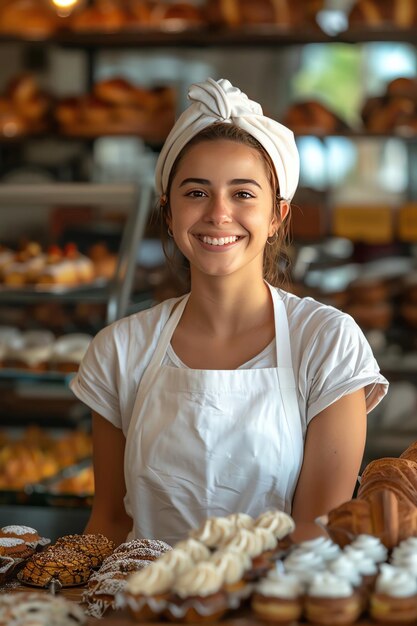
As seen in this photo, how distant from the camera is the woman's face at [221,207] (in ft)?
6.37

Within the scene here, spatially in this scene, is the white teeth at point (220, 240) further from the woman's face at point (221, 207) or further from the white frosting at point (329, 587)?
the white frosting at point (329, 587)

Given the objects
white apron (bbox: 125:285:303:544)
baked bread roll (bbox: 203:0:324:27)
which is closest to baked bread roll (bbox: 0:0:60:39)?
baked bread roll (bbox: 203:0:324:27)

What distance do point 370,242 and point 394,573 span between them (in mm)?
3641

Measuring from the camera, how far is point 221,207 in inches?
76.0

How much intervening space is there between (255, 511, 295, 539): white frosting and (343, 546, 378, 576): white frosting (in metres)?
0.12

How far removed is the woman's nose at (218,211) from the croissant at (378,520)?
2.20 ft

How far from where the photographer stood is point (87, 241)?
402 centimetres

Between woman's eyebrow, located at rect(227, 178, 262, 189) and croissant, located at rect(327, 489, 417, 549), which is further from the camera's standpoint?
woman's eyebrow, located at rect(227, 178, 262, 189)

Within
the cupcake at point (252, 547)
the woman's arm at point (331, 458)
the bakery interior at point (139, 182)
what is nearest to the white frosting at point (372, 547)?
the cupcake at point (252, 547)

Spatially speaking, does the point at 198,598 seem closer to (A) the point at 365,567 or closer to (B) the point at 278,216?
(A) the point at 365,567

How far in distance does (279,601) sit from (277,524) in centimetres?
22

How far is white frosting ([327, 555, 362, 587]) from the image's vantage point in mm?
1245

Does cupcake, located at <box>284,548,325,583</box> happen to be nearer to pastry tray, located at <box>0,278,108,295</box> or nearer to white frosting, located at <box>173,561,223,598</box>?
white frosting, located at <box>173,561,223,598</box>

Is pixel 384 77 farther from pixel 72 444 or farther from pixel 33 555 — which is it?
pixel 33 555
